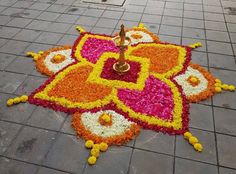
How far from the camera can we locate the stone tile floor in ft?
10.3

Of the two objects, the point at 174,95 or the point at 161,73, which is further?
the point at 161,73

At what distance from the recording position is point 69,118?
12.1ft

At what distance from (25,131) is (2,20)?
3.65 metres

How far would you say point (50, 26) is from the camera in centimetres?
581

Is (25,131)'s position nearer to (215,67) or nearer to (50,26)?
(50,26)

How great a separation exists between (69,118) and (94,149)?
2.35 ft

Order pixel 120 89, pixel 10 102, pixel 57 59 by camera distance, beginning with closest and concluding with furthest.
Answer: pixel 10 102 → pixel 120 89 → pixel 57 59

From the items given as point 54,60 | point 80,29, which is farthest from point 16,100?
point 80,29

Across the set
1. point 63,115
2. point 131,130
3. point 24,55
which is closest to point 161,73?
point 131,130

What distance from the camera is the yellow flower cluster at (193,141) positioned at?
3260 mm

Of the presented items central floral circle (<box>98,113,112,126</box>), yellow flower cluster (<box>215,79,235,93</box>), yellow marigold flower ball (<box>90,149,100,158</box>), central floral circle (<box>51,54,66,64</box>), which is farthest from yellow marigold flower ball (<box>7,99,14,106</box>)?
yellow flower cluster (<box>215,79,235,93</box>)

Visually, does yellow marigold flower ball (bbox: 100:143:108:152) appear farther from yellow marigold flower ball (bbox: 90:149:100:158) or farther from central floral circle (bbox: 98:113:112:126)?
central floral circle (bbox: 98:113:112:126)

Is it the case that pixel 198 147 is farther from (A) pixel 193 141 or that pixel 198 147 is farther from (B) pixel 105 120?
(B) pixel 105 120

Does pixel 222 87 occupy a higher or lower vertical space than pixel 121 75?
lower
